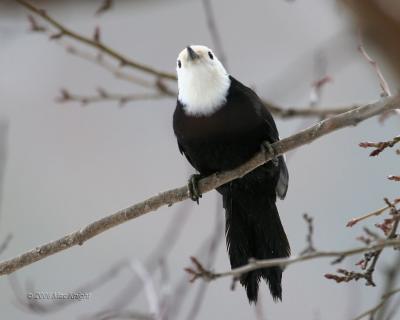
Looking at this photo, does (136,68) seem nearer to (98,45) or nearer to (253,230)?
(98,45)

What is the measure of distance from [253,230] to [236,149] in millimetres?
450

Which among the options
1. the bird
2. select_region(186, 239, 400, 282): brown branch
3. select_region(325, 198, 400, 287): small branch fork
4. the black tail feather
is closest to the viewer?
select_region(186, 239, 400, 282): brown branch

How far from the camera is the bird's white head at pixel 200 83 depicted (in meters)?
3.30

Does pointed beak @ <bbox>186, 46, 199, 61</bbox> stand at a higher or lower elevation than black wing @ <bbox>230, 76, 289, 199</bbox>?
higher

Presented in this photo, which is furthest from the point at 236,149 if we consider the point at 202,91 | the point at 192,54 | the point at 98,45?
the point at 98,45

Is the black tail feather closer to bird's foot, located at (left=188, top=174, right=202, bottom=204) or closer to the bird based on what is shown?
the bird

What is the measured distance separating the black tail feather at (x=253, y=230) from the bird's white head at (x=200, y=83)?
0.44 meters

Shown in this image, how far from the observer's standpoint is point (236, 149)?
3115 mm

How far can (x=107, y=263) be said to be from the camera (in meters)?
5.94

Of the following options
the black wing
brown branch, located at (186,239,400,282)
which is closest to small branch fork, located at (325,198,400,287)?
brown branch, located at (186,239,400,282)

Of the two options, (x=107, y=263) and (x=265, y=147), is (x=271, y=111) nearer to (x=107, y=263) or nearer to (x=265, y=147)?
(x=265, y=147)

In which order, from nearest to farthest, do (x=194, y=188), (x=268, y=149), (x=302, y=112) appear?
(x=268, y=149), (x=194, y=188), (x=302, y=112)

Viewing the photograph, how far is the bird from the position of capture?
123 inches

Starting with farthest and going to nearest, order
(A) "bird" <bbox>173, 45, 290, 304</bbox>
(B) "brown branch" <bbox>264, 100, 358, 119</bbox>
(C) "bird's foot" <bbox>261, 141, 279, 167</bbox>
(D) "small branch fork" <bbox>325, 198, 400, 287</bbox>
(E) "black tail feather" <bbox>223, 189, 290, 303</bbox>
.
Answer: (B) "brown branch" <bbox>264, 100, 358, 119</bbox> < (E) "black tail feather" <bbox>223, 189, 290, 303</bbox> < (A) "bird" <bbox>173, 45, 290, 304</bbox> < (C) "bird's foot" <bbox>261, 141, 279, 167</bbox> < (D) "small branch fork" <bbox>325, 198, 400, 287</bbox>
